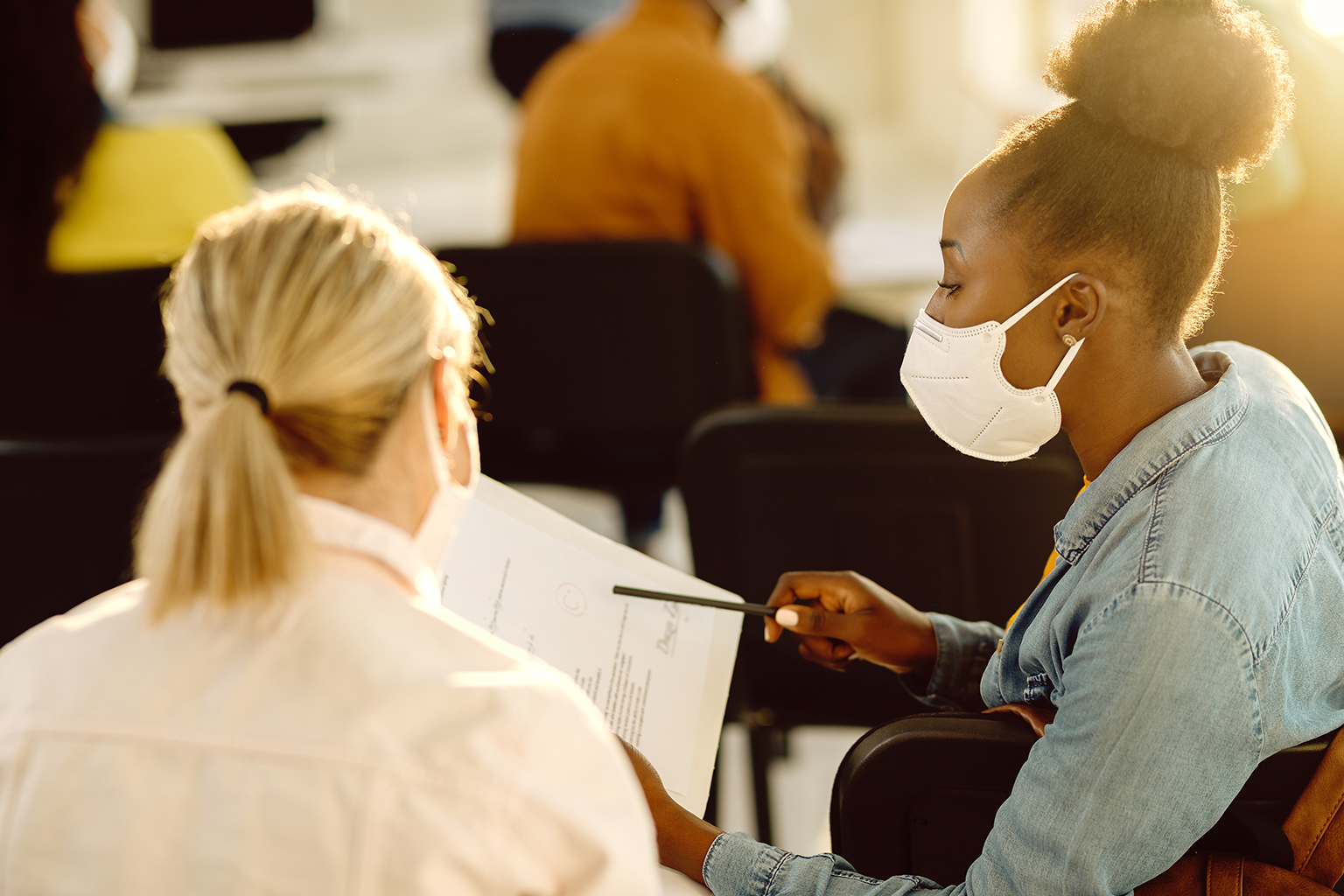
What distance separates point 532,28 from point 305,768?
2792 mm

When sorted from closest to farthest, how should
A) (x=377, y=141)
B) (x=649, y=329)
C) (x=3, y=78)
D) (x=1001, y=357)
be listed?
(x=1001, y=357) < (x=3, y=78) < (x=649, y=329) < (x=377, y=141)

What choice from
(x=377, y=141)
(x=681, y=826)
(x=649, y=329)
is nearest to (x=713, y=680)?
(x=681, y=826)

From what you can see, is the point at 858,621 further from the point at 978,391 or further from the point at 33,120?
the point at 33,120

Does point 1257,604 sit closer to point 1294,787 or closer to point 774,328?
point 1294,787

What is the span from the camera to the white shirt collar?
643 millimetres

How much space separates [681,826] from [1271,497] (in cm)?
52

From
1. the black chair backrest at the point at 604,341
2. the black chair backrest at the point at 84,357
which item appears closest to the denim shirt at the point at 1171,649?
the black chair backrest at the point at 604,341

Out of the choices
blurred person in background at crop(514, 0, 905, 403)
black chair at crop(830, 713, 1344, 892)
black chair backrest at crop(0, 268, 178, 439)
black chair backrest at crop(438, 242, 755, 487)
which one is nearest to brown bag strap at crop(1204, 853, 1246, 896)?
black chair at crop(830, 713, 1344, 892)

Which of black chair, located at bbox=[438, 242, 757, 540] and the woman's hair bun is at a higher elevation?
the woman's hair bun

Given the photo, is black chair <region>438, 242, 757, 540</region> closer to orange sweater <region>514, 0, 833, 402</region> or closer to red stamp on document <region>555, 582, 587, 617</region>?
orange sweater <region>514, 0, 833, 402</region>

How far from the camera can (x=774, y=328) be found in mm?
2006

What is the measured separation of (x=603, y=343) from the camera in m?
1.77

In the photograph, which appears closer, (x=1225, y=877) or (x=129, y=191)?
(x=1225, y=877)

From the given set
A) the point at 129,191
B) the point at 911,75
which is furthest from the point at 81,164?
the point at 911,75
